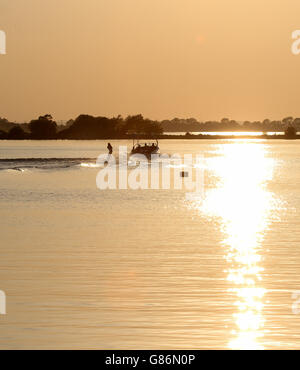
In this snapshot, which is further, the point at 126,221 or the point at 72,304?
the point at 126,221

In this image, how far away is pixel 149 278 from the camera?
23.7 meters

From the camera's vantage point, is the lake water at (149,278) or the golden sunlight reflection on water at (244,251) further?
the golden sunlight reflection on water at (244,251)

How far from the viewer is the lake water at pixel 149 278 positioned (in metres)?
17.5

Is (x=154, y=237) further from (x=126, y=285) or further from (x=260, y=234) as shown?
(x=126, y=285)

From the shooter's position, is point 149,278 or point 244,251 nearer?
point 149,278

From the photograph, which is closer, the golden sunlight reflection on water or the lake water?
the lake water

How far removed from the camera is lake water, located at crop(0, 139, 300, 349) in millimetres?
17500

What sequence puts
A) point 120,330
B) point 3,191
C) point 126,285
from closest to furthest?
1. point 120,330
2. point 126,285
3. point 3,191

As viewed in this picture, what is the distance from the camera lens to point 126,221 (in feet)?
133

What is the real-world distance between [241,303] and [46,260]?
8.28 metres
